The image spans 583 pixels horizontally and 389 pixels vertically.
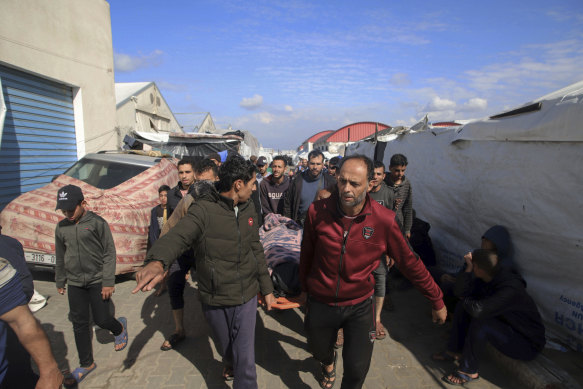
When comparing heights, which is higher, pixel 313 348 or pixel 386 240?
pixel 386 240

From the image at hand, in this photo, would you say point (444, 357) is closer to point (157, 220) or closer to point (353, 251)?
point (353, 251)

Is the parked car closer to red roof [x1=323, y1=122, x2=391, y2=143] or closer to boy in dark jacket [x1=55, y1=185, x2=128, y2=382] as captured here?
boy in dark jacket [x1=55, y1=185, x2=128, y2=382]

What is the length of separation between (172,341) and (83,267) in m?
1.30

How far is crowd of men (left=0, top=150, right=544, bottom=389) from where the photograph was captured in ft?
7.02

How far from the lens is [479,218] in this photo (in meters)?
4.62

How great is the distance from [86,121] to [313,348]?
10.1 metres

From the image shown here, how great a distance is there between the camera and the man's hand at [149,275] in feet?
5.51

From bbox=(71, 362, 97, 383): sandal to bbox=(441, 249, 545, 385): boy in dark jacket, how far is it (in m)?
3.56

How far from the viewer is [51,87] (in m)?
8.32

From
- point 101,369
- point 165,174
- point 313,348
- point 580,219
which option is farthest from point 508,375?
point 165,174

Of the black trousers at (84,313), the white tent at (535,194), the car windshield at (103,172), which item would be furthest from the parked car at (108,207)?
the white tent at (535,194)

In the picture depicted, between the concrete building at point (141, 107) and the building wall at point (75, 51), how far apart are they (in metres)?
2.80

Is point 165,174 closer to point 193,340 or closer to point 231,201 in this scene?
point 193,340

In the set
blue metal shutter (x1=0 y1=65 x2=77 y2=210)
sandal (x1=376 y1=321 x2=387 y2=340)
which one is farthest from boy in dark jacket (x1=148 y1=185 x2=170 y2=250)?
blue metal shutter (x1=0 y1=65 x2=77 y2=210)
